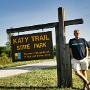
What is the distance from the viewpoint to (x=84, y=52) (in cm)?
759

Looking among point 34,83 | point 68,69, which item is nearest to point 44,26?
point 68,69

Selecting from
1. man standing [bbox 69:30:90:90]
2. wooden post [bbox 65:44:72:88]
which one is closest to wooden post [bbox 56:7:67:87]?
wooden post [bbox 65:44:72:88]

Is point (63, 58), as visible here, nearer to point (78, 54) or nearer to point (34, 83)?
point (78, 54)

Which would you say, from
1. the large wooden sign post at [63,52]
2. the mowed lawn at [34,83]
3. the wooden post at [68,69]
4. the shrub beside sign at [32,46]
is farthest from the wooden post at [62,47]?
the shrub beside sign at [32,46]

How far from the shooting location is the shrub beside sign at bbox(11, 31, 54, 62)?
350 inches

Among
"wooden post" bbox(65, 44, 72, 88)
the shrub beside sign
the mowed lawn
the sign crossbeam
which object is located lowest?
the mowed lawn

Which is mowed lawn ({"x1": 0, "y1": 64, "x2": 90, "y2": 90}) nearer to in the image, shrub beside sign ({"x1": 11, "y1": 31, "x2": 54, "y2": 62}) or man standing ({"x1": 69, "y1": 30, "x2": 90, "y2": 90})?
man standing ({"x1": 69, "y1": 30, "x2": 90, "y2": 90})

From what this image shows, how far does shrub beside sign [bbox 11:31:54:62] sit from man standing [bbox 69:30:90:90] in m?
1.37

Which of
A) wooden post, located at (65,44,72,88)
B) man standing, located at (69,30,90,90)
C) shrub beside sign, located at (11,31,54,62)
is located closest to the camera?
man standing, located at (69,30,90,90)

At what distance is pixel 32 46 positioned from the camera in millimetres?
9188

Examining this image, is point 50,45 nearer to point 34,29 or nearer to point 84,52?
point 34,29

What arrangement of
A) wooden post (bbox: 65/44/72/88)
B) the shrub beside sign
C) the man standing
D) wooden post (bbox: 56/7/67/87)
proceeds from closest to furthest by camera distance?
the man standing → wooden post (bbox: 65/44/72/88) → wooden post (bbox: 56/7/67/87) → the shrub beside sign

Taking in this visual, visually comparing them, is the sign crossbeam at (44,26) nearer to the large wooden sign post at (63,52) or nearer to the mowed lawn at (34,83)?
the large wooden sign post at (63,52)

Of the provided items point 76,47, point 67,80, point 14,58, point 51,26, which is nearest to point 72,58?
point 76,47
